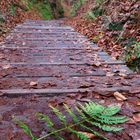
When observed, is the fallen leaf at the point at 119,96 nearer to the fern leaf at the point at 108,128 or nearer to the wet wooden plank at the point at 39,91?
the wet wooden plank at the point at 39,91

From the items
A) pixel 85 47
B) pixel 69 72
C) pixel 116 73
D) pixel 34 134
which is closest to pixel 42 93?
pixel 34 134

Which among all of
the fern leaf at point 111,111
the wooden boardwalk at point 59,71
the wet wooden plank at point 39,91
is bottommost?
the wooden boardwalk at point 59,71

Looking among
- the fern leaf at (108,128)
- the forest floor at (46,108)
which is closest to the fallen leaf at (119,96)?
the forest floor at (46,108)

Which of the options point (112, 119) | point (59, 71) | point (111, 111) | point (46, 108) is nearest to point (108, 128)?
point (112, 119)

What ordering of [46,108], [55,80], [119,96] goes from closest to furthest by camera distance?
[46,108] < [119,96] < [55,80]

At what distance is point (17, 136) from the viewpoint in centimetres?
204

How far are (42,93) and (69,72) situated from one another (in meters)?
1.05

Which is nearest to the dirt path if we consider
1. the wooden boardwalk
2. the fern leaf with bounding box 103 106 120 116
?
the wooden boardwalk

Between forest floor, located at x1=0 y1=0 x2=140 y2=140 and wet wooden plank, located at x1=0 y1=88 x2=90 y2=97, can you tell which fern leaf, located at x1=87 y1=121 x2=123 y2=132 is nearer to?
forest floor, located at x1=0 y1=0 x2=140 y2=140

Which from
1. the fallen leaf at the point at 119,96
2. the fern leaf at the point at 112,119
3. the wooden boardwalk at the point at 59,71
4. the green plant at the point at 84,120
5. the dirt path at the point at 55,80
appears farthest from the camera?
the wooden boardwalk at the point at 59,71

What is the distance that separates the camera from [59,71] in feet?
12.6

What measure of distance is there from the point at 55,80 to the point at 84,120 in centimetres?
123

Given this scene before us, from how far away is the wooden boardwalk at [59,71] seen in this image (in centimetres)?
304

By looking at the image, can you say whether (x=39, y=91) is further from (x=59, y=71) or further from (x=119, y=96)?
(x=59, y=71)
